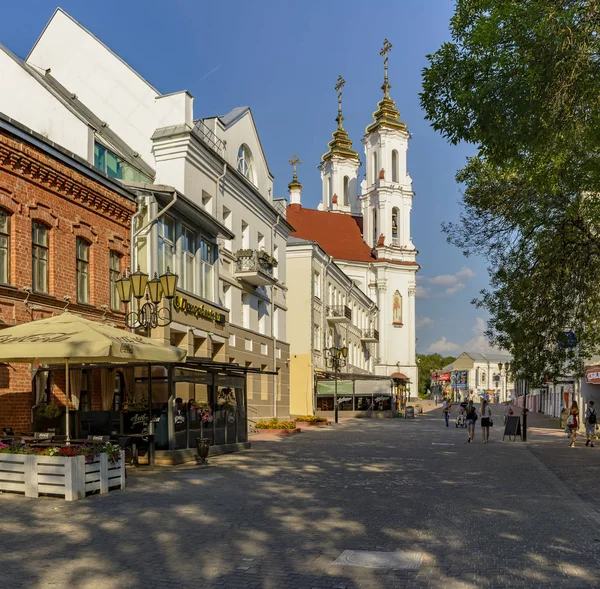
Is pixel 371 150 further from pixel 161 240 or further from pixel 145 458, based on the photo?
pixel 145 458

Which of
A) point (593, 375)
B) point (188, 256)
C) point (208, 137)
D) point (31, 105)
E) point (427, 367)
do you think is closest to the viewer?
point (31, 105)

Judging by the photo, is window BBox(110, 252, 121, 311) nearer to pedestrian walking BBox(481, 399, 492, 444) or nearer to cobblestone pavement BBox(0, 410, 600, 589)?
cobblestone pavement BBox(0, 410, 600, 589)

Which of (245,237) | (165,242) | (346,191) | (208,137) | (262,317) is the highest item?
(346,191)

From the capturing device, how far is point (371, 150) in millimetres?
81688

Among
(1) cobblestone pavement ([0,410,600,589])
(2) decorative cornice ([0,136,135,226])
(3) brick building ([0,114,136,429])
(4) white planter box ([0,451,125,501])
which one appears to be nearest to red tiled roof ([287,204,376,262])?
(2) decorative cornice ([0,136,135,226])

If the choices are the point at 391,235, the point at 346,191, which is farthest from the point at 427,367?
the point at 391,235

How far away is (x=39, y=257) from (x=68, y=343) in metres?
5.71

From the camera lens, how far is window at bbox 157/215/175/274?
22031mm

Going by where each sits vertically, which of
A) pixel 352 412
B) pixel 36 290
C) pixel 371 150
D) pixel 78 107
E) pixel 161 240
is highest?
pixel 371 150

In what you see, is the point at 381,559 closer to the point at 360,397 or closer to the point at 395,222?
the point at 360,397

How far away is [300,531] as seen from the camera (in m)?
8.80

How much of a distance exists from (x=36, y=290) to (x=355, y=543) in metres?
11.0

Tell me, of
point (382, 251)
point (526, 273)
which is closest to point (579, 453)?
point (526, 273)

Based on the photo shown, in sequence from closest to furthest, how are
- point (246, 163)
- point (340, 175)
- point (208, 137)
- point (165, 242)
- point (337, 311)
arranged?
point (165, 242) → point (208, 137) → point (246, 163) → point (337, 311) → point (340, 175)
